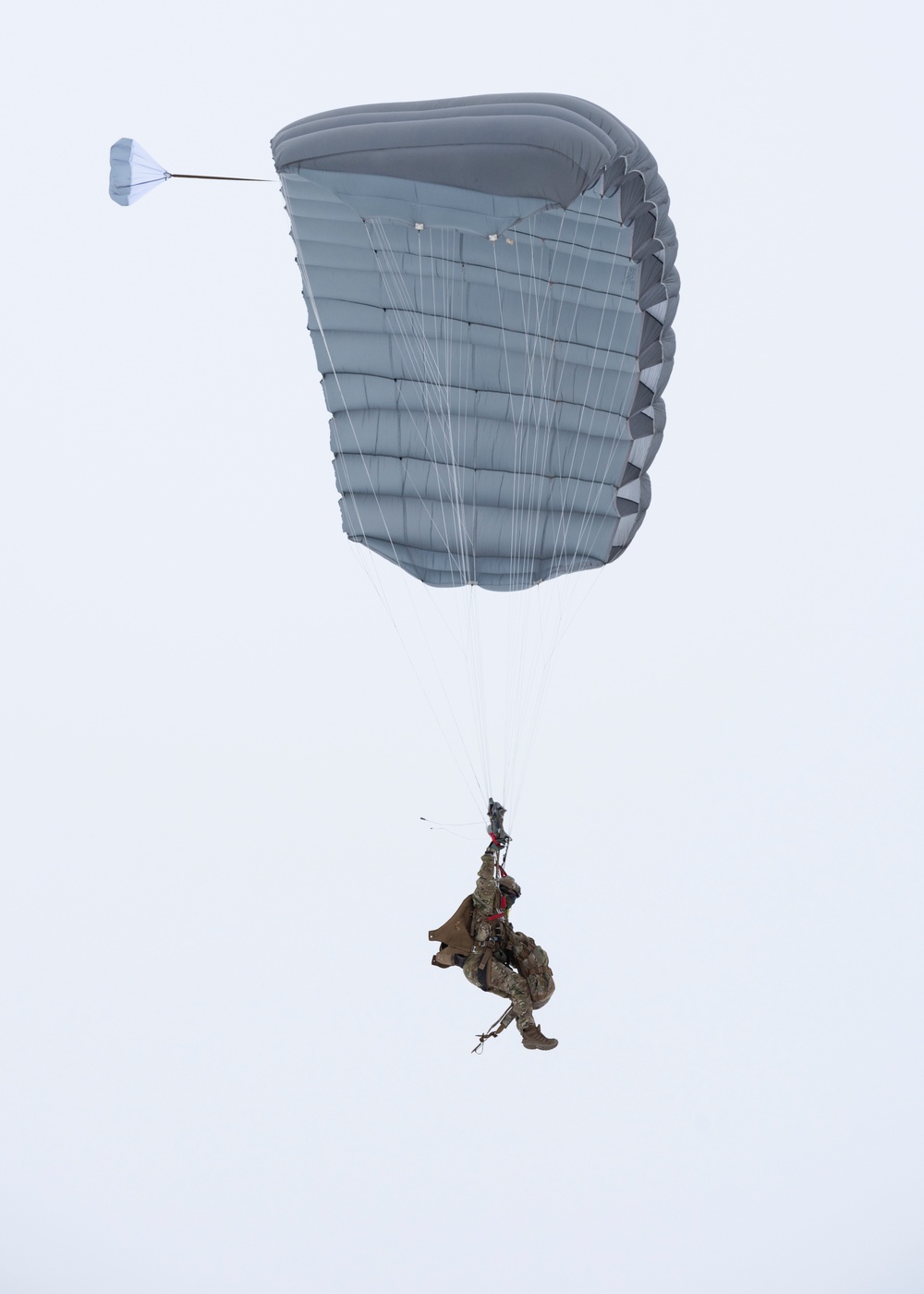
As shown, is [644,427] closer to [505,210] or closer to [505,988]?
[505,210]

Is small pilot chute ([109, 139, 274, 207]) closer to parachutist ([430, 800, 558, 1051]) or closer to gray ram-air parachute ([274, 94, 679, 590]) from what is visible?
gray ram-air parachute ([274, 94, 679, 590])

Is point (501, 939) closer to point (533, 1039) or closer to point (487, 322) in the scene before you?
point (533, 1039)

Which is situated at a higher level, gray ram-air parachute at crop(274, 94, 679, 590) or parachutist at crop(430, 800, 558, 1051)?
gray ram-air parachute at crop(274, 94, 679, 590)

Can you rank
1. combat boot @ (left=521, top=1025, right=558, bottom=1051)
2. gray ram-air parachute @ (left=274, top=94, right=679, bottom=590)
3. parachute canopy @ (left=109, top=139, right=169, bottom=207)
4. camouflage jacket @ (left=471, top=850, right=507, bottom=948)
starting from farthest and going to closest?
1. combat boot @ (left=521, top=1025, right=558, bottom=1051)
2. camouflage jacket @ (left=471, top=850, right=507, bottom=948)
3. parachute canopy @ (left=109, top=139, right=169, bottom=207)
4. gray ram-air parachute @ (left=274, top=94, right=679, bottom=590)

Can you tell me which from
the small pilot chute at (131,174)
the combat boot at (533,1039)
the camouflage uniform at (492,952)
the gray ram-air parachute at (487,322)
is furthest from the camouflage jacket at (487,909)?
the small pilot chute at (131,174)

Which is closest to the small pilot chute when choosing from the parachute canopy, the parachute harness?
the parachute canopy

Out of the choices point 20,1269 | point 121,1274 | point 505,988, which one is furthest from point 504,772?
point 20,1269

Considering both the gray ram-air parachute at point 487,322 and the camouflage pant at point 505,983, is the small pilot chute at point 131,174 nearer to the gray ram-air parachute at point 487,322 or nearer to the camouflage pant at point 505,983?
→ the gray ram-air parachute at point 487,322

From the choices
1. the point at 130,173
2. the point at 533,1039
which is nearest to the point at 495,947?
the point at 533,1039
